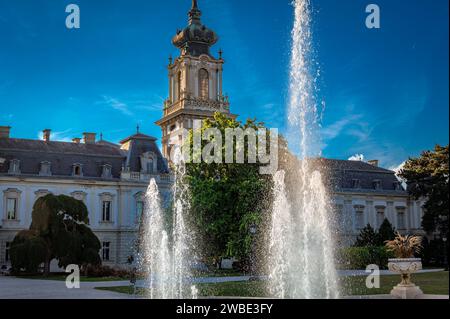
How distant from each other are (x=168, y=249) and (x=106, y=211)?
19.2 meters

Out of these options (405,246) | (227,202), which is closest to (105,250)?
(227,202)

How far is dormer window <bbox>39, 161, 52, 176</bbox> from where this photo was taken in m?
44.8

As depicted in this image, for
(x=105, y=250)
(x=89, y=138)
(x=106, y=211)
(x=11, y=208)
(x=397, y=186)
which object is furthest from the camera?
(x=397, y=186)

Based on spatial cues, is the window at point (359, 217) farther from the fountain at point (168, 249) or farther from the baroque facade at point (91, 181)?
the fountain at point (168, 249)

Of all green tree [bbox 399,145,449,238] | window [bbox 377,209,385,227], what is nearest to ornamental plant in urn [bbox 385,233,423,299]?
green tree [bbox 399,145,449,238]

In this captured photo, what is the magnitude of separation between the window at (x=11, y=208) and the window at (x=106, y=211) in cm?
623

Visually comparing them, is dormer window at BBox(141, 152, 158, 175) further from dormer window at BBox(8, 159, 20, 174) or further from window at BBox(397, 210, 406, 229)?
window at BBox(397, 210, 406, 229)

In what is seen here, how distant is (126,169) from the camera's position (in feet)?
155

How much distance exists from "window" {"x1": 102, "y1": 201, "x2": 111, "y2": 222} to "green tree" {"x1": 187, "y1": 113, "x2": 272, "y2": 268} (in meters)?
16.0

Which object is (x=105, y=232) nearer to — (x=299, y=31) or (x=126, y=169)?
(x=126, y=169)

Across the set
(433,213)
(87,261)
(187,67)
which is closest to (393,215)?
(433,213)

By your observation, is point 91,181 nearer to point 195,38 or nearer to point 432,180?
point 195,38

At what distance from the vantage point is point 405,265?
57.8ft
